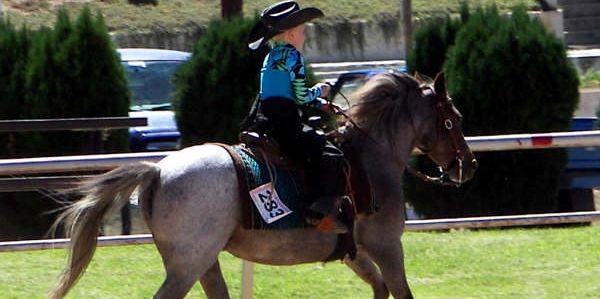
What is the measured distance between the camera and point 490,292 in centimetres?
941

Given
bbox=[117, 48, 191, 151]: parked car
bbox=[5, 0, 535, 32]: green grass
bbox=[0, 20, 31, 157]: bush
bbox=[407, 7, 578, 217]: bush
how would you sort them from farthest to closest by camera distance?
bbox=[5, 0, 535, 32]: green grass < bbox=[117, 48, 191, 151]: parked car < bbox=[0, 20, 31, 157]: bush < bbox=[407, 7, 578, 217]: bush

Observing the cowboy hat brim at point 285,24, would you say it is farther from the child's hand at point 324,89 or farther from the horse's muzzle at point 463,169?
the horse's muzzle at point 463,169

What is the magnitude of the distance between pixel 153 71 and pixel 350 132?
10266 mm

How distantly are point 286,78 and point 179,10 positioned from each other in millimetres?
28824

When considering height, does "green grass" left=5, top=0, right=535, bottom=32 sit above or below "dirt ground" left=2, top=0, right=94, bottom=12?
below

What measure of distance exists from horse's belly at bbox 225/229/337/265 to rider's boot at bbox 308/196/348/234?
137 mm

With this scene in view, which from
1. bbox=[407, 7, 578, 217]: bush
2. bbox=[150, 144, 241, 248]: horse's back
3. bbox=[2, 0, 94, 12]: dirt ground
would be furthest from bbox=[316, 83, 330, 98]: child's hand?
bbox=[2, 0, 94, 12]: dirt ground

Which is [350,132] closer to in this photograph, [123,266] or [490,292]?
[490,292]

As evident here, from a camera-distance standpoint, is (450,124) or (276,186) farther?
(450,124)

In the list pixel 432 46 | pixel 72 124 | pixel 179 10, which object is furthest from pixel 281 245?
pixel 179 10

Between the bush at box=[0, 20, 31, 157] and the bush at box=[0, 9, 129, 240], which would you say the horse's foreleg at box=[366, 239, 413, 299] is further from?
the bush at box=[0, 20, 31, 157]

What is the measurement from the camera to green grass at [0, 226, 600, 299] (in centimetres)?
938

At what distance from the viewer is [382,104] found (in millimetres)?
7785

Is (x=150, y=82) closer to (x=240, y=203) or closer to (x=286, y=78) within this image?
(x=286, y=78)
